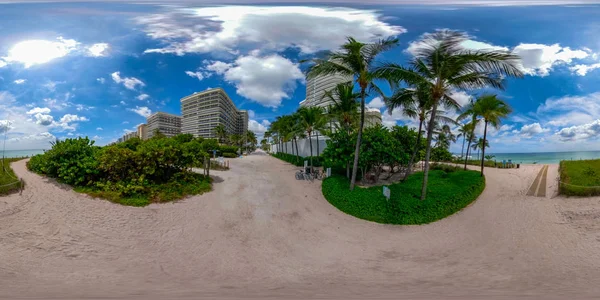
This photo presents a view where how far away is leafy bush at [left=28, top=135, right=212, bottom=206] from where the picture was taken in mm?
8109

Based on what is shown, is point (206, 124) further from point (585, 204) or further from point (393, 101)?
point (585, 204)

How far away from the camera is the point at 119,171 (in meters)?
8.83

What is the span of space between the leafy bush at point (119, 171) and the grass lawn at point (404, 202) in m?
5.39

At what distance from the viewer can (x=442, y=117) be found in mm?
10820

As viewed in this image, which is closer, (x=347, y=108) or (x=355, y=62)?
(x=355, y=62)

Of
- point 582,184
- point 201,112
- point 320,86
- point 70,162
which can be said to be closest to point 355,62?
point 582,184

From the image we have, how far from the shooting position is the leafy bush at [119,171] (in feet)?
26.6

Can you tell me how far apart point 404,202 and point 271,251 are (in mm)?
4584

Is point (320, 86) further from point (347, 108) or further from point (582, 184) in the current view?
point (582, 184)

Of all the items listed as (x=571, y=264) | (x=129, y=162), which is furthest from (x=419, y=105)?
(x=129, y=162)

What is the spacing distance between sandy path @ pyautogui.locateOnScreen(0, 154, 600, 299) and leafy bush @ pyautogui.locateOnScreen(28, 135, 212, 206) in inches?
19.7

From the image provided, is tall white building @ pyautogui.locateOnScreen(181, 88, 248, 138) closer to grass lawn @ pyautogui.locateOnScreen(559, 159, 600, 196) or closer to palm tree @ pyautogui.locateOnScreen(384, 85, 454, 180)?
palm tree @ pyautogui.locateOnScreen(384, 85, 454, 180)

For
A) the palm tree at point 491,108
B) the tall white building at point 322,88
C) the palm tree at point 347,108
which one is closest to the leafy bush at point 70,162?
the palm tree at point 347,108

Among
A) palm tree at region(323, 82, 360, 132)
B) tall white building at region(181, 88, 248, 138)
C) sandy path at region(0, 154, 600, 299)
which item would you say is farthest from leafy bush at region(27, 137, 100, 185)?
tall white building at region(181, 88, 248, 138)
